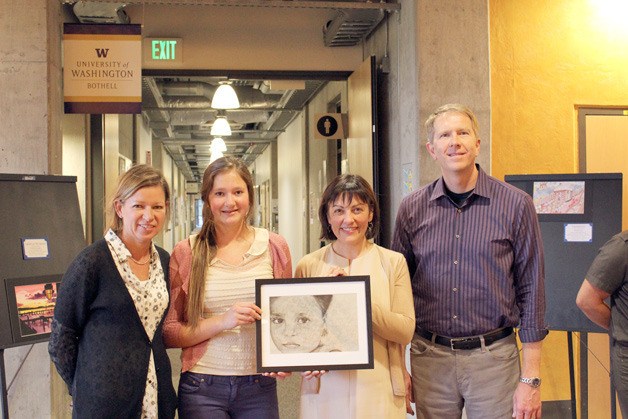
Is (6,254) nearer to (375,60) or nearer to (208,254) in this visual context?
(208,254)

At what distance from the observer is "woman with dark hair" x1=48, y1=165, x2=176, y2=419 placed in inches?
87.0

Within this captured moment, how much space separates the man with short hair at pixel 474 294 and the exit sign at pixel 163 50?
13.3 feet

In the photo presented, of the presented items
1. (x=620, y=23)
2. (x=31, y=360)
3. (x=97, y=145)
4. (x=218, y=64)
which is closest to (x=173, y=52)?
(x=218, y=64)

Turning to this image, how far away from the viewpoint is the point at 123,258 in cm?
228

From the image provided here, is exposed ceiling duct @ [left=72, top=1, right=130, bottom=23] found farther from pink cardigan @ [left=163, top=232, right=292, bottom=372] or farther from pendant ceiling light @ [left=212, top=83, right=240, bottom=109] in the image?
pink cardigan @ [left=163, top=232, right=292, bottom=372]

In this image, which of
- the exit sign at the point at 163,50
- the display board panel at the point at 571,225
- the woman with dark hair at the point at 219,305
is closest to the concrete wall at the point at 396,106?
the display board panel at the point at 571,225

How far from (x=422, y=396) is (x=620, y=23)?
3.73m

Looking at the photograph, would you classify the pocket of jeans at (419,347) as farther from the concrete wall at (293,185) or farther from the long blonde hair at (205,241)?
the concrete wall at (293,185)

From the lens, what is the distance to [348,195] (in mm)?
2400

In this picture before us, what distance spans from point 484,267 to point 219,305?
0.95m

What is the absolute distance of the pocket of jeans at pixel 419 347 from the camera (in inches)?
102

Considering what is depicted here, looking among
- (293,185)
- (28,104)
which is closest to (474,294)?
(28,104)

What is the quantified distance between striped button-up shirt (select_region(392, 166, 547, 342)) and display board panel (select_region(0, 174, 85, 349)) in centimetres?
204

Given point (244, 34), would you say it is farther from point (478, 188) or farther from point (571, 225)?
point (478, 188)
